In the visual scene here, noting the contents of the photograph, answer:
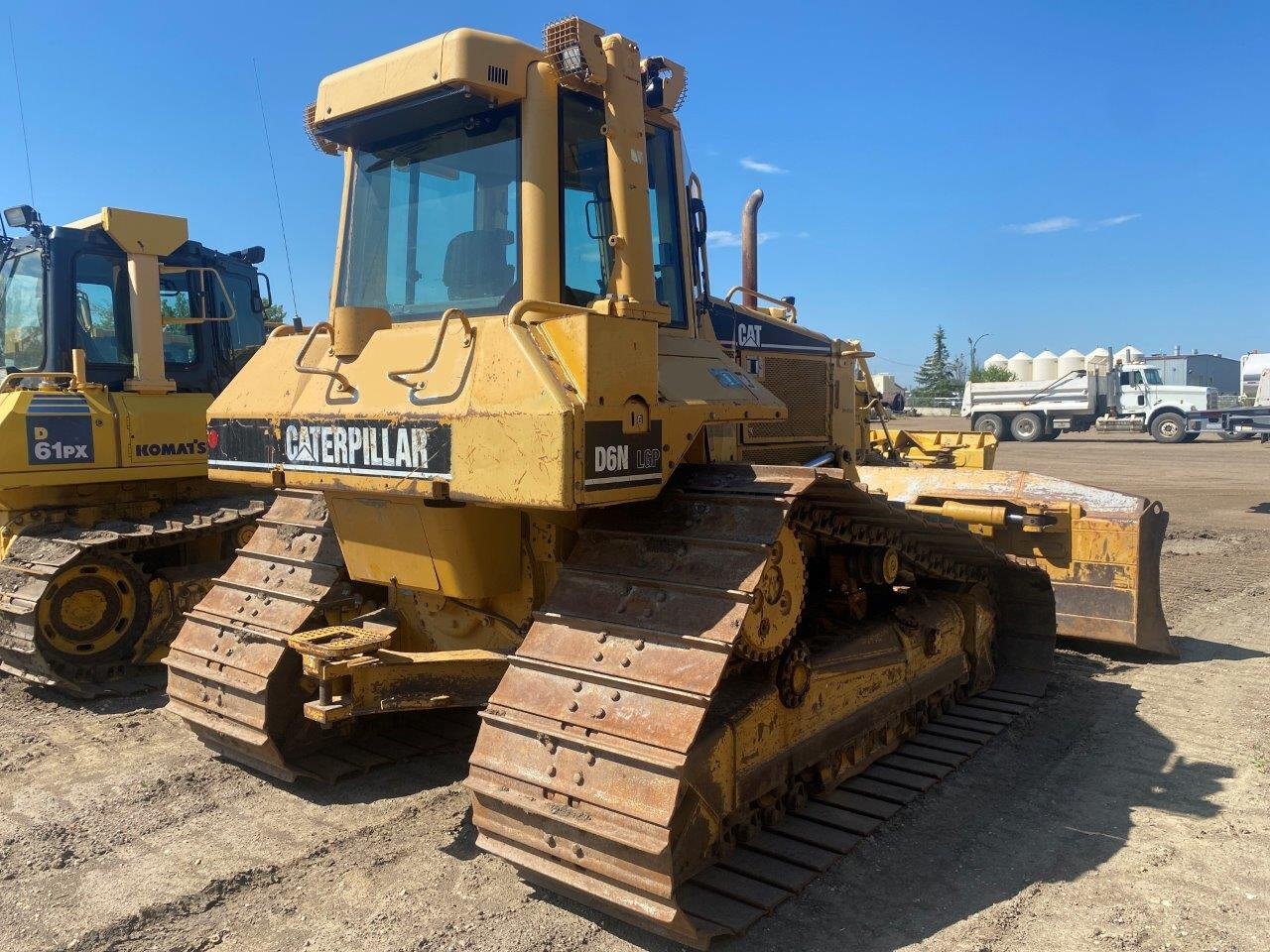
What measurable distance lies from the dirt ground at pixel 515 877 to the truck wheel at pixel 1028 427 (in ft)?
94.9

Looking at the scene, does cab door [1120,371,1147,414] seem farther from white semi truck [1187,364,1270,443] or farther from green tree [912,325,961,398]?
A: green tree [912,325,961,398]

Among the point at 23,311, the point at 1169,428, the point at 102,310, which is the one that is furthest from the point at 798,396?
the point at 1169,428

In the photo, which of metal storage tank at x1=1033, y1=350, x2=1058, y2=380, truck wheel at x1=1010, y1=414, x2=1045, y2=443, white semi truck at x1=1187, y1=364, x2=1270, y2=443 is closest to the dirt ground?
white semi truck at x1=1187, y1=364, x2=1270, y2=443

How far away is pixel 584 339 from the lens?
3.37 metres

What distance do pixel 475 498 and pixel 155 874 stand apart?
6.60ft

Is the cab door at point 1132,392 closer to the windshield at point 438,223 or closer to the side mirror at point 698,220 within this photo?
the side mirror at point 698,220

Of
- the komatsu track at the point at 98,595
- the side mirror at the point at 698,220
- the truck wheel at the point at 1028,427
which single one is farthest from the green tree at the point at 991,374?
the side mirror at the point at 698,220

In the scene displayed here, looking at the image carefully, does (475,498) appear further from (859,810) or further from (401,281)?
(859,810)

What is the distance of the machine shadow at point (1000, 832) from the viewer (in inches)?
133

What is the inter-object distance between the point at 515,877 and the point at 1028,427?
3278 centimetres

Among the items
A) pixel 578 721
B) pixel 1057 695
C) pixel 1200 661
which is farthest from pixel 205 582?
pixel 1200 661

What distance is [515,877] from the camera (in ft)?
12.2

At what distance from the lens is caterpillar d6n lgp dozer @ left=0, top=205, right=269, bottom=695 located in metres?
6.49

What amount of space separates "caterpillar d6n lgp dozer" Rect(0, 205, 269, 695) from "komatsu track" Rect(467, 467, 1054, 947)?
4274 millimetres
